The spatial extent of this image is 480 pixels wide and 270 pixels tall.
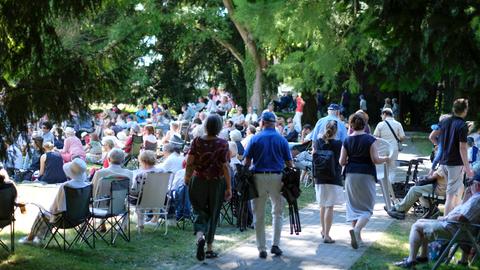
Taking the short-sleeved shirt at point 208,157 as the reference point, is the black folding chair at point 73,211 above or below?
below

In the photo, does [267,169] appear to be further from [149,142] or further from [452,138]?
[149,142]

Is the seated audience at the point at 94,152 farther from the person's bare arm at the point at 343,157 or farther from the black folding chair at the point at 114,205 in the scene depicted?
the person's bare arm at the point at 343,157

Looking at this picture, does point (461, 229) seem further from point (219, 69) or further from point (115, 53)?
point (219, 69)

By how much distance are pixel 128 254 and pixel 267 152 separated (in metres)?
2.13

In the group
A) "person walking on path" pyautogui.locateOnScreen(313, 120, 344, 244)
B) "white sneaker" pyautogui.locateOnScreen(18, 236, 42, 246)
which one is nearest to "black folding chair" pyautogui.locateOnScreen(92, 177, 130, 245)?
"white sneaker" pyautogui.locateOnScreen(18, 236, 42, 246)

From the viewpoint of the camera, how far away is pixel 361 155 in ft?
30.3

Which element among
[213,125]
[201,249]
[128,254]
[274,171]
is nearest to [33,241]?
[128,254]

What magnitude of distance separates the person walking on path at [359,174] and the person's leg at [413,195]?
1768 mm

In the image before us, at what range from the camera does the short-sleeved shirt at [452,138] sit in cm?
991

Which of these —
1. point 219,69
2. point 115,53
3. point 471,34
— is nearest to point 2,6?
point 115,53

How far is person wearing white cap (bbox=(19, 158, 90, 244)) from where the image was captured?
28.5 ft

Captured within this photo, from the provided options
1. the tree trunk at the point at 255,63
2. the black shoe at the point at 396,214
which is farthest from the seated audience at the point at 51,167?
the tree trunk at the point at 255,63

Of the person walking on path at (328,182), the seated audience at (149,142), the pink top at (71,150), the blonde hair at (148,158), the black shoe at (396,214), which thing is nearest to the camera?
the person walking on path at (328,182)

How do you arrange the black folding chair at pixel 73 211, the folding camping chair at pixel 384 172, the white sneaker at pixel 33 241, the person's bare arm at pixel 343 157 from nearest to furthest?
the black folding chair at pixel 73 211 → the white sneaker at pixel 33 241 → the person's bare arm at pixel 343 157 → the folding camping chair at pixel 384 172
